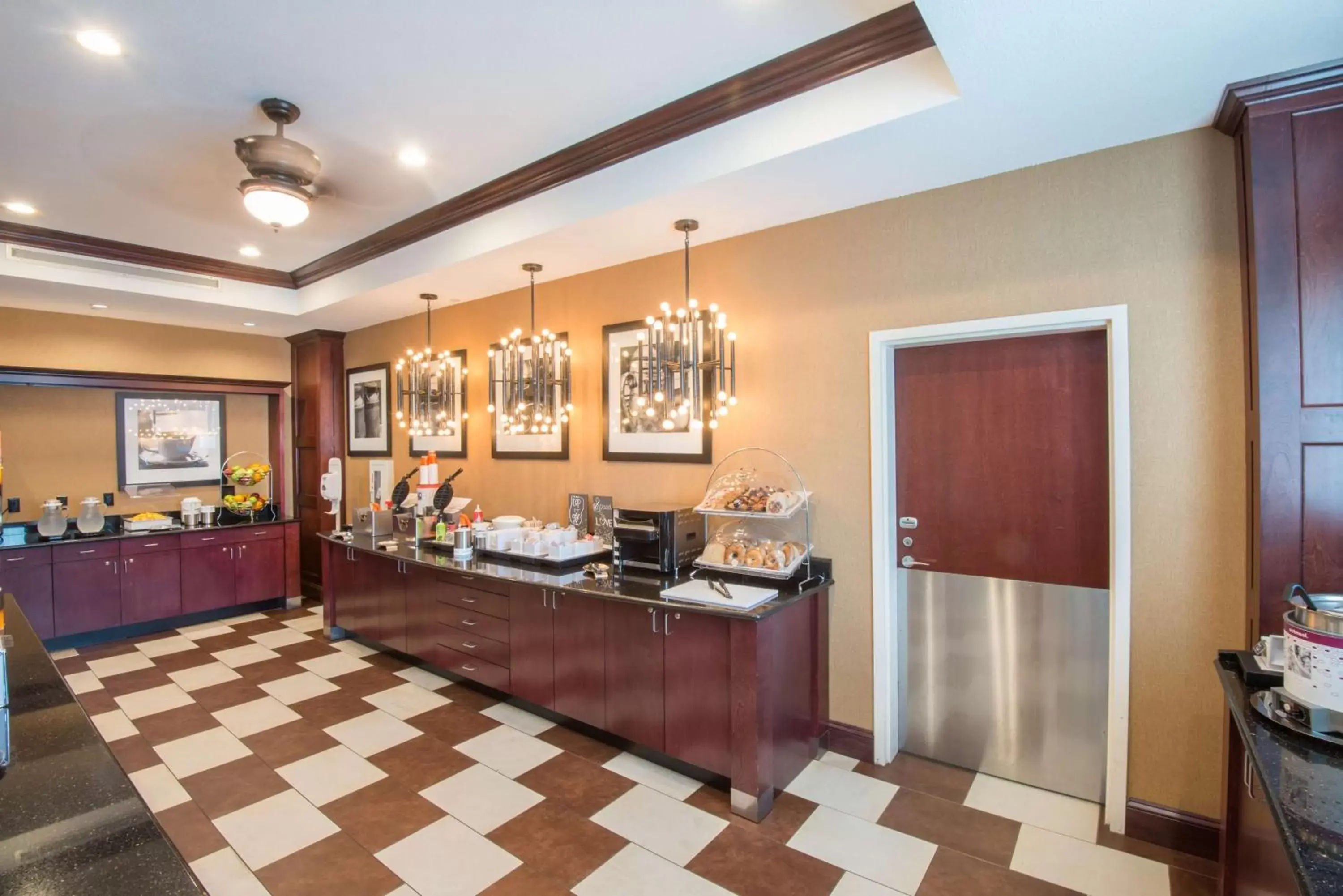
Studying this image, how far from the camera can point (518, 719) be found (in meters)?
3.57

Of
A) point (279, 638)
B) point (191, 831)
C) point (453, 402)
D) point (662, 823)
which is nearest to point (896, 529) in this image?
point (662, 823)

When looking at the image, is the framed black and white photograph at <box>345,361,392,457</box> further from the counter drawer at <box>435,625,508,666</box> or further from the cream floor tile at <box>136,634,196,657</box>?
the counter drawer at <box>435,625,508,666</box>

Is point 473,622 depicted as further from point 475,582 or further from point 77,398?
point 77,398

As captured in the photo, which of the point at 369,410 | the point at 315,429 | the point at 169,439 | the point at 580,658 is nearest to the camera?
the point at 580,658

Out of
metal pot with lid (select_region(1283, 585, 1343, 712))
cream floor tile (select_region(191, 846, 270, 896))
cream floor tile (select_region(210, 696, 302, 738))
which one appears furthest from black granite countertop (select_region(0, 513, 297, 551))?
metal pot with lid (select_region(1283, 585, 1343, 712))

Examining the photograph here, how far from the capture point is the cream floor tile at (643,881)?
2197 mm

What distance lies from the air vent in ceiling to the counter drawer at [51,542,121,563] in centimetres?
209

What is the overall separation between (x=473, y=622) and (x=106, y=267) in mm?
3700

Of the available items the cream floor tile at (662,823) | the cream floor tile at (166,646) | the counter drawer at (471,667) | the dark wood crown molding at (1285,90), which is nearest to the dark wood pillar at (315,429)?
the cream floor tile at (166,646)

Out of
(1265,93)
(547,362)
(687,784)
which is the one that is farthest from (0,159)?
(1265,93)

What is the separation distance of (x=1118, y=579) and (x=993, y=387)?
0.93 m

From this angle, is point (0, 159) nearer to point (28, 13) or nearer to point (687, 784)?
point (28, 13)

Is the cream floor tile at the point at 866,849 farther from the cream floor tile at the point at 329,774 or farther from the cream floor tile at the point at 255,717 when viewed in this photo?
the cream floor tile at the point at 255,717

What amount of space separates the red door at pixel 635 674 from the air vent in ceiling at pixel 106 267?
171 inches
